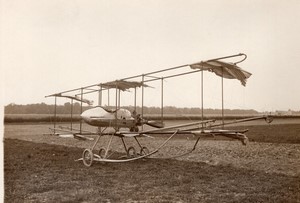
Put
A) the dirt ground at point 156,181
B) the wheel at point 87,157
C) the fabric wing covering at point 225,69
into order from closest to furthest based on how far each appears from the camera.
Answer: the dirt ground at point 156,181 → the fabric wing covering at point 225,69 → the wheel at point 87,157

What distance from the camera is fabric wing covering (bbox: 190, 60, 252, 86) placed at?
5.89 m

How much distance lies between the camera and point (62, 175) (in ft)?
23.2


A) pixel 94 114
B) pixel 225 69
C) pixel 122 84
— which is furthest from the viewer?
pixel 122 84

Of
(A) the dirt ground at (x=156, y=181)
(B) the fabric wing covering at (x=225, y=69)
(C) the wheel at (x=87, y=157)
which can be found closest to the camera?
(A) the dirt ground at (x=156, y=181)

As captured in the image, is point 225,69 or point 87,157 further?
point 87,157

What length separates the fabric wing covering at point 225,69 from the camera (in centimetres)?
589

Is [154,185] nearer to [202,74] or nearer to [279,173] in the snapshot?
[202,74]

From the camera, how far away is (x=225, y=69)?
20.1 ft

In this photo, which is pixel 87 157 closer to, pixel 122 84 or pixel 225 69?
pixel 122 84

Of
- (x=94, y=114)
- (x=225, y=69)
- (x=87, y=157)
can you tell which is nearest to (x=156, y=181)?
(x=225, y=69)

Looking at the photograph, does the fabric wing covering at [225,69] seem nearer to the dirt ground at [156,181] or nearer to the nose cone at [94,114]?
the dirt ground at [156,181]

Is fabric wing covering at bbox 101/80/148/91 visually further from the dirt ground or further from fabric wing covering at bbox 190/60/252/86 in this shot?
fabric wing covering at bbox 190/60/252/86

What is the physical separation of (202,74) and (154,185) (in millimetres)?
2270

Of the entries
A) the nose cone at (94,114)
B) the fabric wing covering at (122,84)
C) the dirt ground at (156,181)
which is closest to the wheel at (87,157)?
the dirt ground at (156,181)
